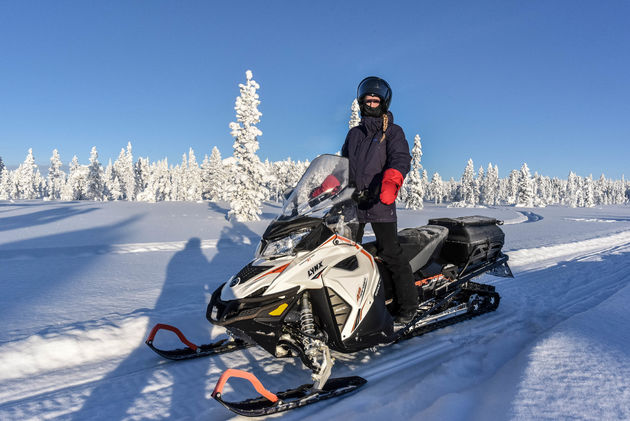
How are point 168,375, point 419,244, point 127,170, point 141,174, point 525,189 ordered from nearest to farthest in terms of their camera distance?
point 168,375
point 419,244
point 525,189
point 141,174
point 127,170

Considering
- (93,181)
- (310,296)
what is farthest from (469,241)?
(93,181)

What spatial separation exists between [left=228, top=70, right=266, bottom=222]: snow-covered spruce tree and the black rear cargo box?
18.0 meters

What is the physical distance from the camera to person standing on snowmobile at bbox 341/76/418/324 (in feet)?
10.5

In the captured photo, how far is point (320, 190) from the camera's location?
9.75 feet

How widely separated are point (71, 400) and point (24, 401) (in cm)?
32

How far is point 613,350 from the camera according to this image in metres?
2.96

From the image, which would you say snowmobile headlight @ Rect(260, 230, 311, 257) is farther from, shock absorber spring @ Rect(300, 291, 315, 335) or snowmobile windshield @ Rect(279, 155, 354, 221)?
shock absorber spring @ Rect(300, 291, 315, 335)

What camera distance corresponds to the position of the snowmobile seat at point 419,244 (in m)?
3.72

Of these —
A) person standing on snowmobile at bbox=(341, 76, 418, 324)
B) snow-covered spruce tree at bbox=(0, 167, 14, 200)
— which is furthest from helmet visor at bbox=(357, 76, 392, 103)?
snow-covered spruce tree at bbox=(0, 167, 14, 200)

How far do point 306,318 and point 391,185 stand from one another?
4.10 feet

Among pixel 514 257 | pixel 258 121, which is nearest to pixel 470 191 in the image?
pixel 258 121

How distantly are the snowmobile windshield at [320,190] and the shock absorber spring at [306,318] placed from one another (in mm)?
673

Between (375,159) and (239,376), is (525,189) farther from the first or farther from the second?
(239,376)

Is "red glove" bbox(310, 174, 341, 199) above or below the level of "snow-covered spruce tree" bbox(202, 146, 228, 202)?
below
